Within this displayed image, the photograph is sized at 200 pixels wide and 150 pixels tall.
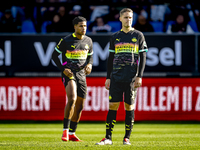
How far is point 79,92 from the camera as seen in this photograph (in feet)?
21.4

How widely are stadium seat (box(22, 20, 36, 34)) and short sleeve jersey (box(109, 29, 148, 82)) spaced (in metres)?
8.05

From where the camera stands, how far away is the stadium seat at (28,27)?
1329 cm

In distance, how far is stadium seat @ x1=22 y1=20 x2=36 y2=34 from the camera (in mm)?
13289

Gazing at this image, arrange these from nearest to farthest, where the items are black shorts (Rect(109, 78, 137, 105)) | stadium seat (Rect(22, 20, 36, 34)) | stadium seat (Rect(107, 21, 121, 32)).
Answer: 1. black shorts (Rect(109, 78, 137, 105))
2. stadium seat (Rect(107, 21, 121, 32))
3. stadium seat (Rect(22, 20, 36, 34))

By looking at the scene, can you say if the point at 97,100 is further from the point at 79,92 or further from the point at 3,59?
the point at 79,92

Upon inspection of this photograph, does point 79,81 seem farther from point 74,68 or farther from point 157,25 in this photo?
point 157,25

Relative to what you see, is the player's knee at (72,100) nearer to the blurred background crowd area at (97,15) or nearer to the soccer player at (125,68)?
the soccer player at (125,68)

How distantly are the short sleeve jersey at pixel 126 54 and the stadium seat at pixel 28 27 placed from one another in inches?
317

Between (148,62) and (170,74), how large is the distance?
80 cm

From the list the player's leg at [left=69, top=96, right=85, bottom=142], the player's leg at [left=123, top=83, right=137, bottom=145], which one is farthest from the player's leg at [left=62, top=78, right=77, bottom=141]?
the player's leg at [left=123, top=83, right=137, bottom=145]

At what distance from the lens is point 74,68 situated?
6445mm

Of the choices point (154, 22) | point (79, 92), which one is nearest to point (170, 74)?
point (154, 22)

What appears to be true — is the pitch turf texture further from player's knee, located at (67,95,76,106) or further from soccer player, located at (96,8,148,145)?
player's knee, located at (67,95,76,106)

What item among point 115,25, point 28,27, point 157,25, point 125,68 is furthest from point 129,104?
point 28,27
